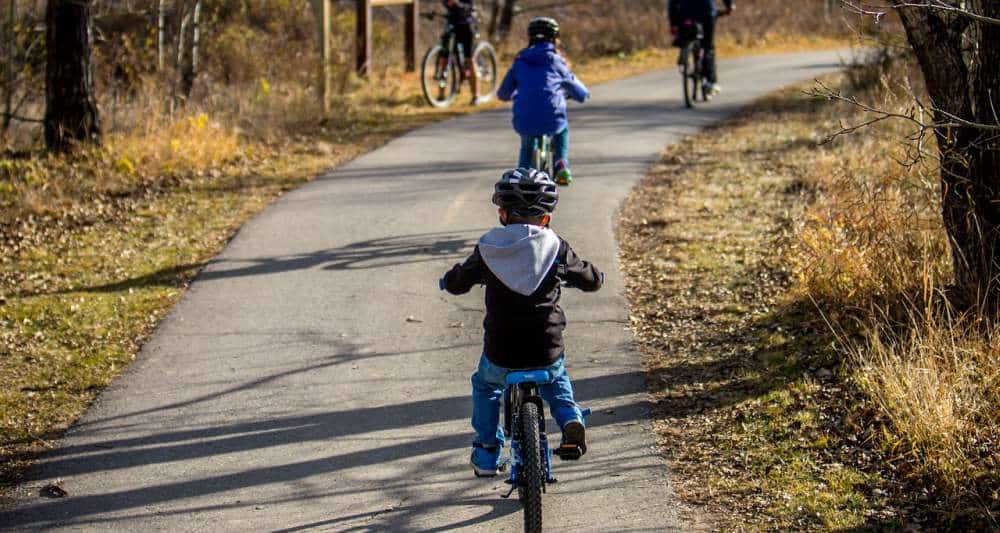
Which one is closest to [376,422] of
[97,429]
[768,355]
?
[97,429]

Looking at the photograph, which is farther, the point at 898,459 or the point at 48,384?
the point at 48,384

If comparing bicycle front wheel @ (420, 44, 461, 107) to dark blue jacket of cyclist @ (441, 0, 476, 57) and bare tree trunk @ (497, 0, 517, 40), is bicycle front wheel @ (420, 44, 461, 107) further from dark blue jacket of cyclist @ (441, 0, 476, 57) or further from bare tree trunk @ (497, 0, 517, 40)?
bare tree trunk @ (497, 0, 517, 40)

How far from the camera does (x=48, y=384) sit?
24.4ft

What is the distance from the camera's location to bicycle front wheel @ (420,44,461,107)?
57.4 ft

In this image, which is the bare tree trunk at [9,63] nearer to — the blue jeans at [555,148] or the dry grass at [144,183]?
the dry grass at [144,183]

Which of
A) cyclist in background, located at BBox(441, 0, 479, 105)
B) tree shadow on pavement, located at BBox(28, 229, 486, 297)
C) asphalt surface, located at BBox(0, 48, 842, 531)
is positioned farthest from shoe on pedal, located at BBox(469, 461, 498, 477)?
cyclist in background, located at BBox(441, 0, 479, 105)

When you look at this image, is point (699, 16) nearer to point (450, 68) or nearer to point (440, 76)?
point (450, 68)

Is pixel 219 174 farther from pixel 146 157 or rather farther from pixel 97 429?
pixel 97 429

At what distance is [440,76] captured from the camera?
58.1 ft

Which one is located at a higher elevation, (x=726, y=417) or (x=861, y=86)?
(x=861, y=86)

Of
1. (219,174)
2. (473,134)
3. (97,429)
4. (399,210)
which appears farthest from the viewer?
(473,134)

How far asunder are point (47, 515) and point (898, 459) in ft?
13.8

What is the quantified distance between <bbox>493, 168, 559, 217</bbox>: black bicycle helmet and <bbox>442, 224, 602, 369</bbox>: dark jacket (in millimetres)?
85

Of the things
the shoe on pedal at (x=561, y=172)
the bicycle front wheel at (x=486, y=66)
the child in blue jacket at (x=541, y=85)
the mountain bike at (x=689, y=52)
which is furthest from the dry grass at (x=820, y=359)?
the bicycle front wheel at (x=486, y=66)
